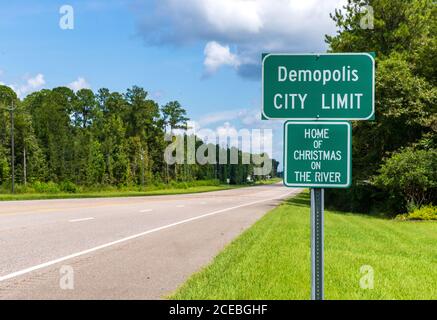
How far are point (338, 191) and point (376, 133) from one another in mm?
6029

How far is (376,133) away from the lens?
2775 centimetres

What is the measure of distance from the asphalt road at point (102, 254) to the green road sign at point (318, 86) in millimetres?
3139

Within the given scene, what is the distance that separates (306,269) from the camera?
7824mm

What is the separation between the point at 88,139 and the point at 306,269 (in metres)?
75.8

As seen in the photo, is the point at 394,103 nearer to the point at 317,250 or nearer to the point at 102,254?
the point at 102,254

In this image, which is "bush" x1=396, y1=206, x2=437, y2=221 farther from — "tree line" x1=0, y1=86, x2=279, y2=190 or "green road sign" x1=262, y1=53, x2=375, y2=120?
"tree line" x1=0, y1=86, x2=279, y2=190

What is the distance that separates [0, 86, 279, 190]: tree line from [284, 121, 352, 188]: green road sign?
58.9m

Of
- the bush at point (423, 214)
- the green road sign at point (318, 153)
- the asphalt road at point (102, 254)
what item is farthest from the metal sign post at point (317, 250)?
the bush at point (423, 214)

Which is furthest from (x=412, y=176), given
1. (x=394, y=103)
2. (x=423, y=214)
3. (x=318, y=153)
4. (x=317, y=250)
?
(x=317, y=250)

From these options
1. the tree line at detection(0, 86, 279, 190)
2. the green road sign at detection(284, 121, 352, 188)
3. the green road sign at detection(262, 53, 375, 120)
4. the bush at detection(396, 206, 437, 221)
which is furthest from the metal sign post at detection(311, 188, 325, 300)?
the tree line at detection(0, 86, 279, 190)

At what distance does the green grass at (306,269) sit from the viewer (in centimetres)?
629

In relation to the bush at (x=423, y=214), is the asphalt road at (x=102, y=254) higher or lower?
higher

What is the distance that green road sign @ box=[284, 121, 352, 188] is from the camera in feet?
15.6

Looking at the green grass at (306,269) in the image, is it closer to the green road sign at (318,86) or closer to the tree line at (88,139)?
the green road sign at (318,86)
